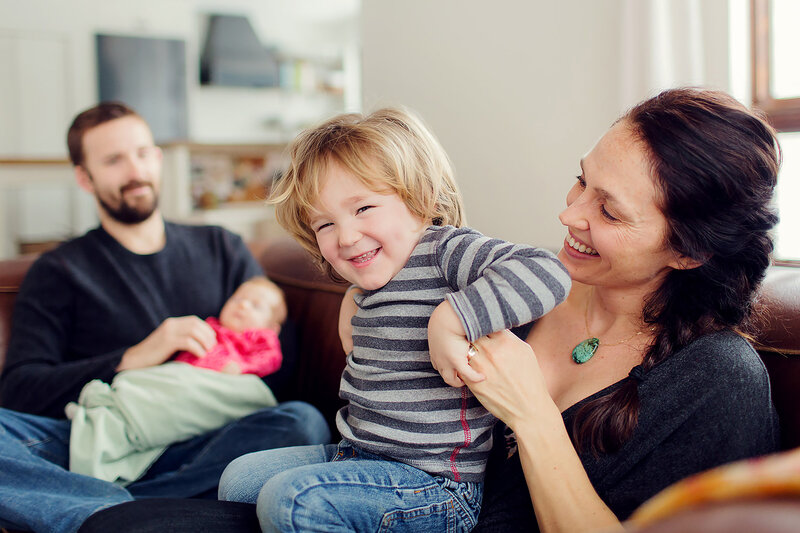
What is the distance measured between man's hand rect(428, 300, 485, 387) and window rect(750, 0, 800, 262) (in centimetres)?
148

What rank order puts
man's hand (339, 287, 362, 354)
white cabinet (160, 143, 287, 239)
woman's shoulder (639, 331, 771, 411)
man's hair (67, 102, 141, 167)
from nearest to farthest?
woman's shoulder (639, 331, 771, 411), man's hand (339, 287, 362, 354), man's hair (67, 102, 141, 167), white cabinet (160, 143, 287, 239)

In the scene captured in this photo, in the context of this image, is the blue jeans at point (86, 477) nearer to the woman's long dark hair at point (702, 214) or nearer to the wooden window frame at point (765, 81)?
the woman's long dark hair at point (702, 214)

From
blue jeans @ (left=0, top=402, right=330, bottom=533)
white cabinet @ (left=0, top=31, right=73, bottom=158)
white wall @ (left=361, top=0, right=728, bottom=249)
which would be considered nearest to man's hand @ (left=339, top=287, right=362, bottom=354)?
blue jeans @ (left=0, top=402, right=330, bottom=533)

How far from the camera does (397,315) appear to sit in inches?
48.2

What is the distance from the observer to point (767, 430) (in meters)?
1.05

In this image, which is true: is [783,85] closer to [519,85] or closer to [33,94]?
[519,85]

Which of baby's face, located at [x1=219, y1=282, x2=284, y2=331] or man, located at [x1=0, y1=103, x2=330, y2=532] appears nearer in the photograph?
man, located at [x1=0, y1=103, x2=330, y2=532]

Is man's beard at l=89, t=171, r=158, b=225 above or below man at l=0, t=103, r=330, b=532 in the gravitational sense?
above

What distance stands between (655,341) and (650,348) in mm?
18

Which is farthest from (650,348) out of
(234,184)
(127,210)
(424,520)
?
(234,184)

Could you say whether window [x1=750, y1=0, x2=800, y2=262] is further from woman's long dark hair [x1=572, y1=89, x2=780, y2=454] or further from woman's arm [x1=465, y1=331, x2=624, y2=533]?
woman's arm [x1=465, y1=331, x2=624, y2=533]

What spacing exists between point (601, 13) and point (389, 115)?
1256 mm

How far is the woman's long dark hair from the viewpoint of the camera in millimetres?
1056

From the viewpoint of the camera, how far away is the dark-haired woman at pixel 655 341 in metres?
1.05
